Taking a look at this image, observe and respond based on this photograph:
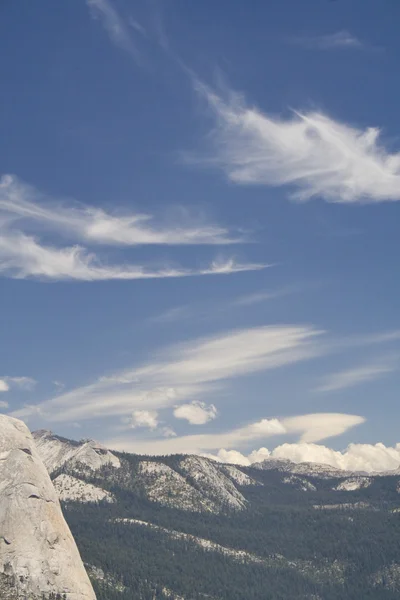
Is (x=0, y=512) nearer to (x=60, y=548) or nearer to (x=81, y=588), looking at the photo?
(x=60, y=548)

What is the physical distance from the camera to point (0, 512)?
17000 centimetres

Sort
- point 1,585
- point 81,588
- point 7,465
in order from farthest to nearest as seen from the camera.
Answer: point 7,465, point 81,588, point 1,585

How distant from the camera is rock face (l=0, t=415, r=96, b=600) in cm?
16175

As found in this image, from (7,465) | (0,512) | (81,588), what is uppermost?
(7,465)

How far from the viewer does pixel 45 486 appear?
600 feet

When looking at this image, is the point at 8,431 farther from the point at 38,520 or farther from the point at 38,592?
the point at 38,592

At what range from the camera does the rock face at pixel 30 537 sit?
531 ft

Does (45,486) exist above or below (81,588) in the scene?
above

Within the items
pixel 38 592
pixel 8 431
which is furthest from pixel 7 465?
pixel 38 592

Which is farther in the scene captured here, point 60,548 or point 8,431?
point 8,431

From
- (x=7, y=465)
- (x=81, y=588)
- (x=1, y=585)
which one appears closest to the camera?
(x=1, y=585)

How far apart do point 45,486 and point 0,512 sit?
53.4ft

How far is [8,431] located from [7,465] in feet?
34.8

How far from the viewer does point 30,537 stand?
167125 mm
